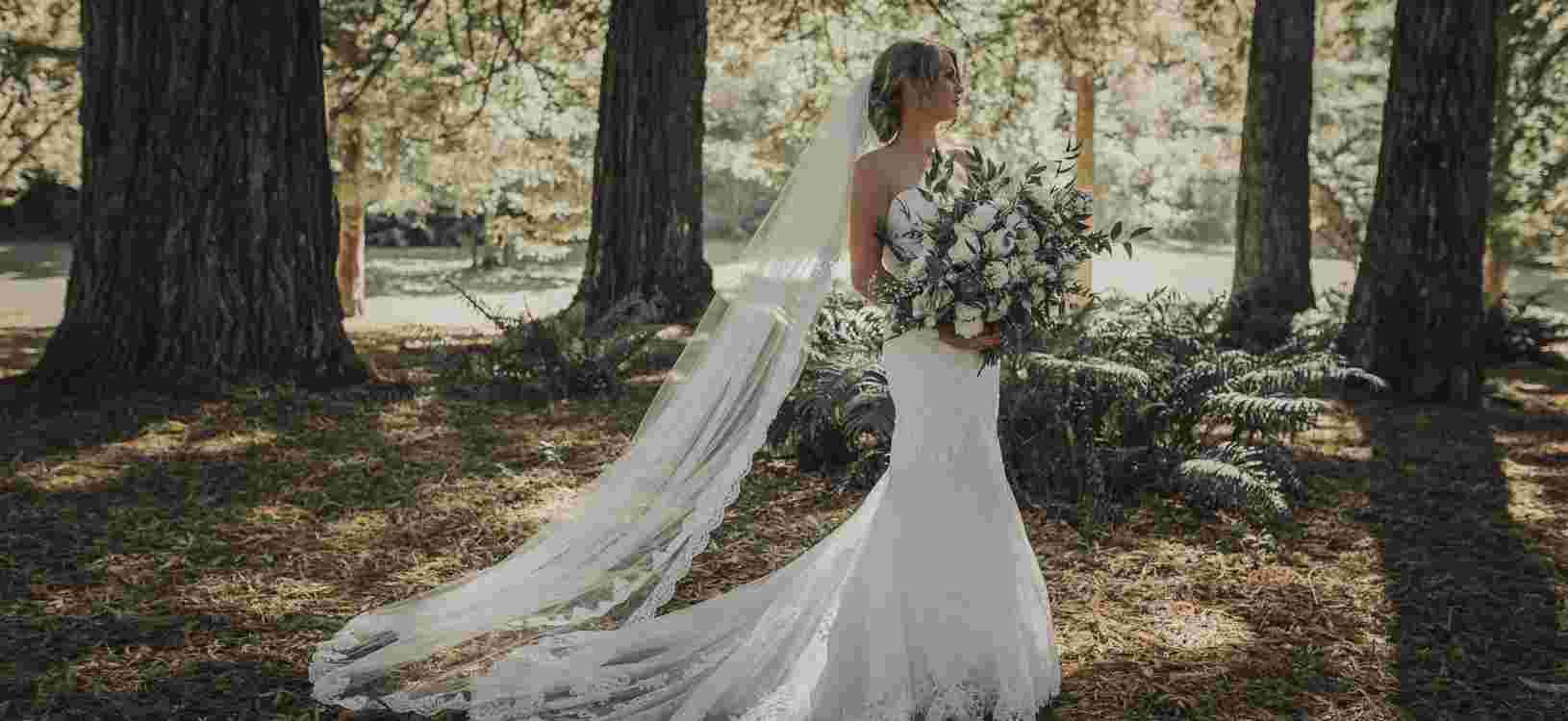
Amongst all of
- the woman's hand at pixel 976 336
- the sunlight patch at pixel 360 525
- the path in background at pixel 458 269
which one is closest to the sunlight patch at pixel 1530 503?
the woman's hand at pixel 976 336

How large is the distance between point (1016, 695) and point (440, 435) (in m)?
5.19

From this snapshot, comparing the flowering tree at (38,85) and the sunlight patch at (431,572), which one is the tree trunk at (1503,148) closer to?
the sunlight patch at (431,572)

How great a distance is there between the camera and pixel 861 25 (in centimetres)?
1747

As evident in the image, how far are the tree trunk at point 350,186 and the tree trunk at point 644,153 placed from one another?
524 cm

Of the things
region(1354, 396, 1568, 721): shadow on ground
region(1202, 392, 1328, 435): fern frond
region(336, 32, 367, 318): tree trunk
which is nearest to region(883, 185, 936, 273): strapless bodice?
region(1354, 396, 1568, 721): shadow on ground

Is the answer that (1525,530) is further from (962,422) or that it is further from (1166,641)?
(962,422)

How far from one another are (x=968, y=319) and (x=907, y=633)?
1.13 metres

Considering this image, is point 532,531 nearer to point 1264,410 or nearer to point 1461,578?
point 1264,410

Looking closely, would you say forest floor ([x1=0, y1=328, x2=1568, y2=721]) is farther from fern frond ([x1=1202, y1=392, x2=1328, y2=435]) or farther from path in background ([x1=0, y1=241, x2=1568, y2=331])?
path in background ([x1=0, y1=241, x2=1568, y2=331])

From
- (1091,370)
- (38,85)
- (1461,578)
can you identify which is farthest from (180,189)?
(38,85)

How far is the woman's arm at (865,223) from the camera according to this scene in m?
4.13

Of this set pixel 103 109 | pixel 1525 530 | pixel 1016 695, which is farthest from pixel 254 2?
pixel 1525 530

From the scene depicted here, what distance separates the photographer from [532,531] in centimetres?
622

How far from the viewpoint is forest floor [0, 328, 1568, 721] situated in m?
4.38
